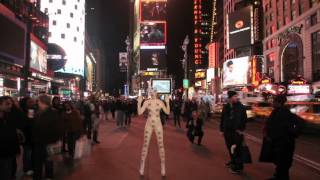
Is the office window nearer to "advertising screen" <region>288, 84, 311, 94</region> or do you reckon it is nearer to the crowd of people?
"advertising screen" <region>288, 84, 311, 94</region>

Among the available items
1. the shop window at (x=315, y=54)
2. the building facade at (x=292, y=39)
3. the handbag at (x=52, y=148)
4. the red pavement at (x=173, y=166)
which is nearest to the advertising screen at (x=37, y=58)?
the building facade at (x=292, y=39)

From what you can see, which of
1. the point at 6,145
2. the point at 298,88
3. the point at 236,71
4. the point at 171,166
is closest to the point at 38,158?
the point at 6,145

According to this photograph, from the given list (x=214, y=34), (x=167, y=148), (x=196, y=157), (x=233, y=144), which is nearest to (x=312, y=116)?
(x=167, y=148)

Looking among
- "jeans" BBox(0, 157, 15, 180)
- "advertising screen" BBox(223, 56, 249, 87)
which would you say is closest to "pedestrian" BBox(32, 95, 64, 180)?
"jeans" BBox(0, 157, 15, 180)

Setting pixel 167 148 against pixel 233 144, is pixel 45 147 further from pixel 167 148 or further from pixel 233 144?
pixel 167 148

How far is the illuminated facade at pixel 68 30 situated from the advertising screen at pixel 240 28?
3066cm

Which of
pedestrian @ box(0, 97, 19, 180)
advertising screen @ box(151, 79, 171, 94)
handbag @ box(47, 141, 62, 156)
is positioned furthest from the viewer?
advertising screen @ box(151, 79, 171, 94)

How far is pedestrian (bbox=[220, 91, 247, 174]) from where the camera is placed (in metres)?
10.3

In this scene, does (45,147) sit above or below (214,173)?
above

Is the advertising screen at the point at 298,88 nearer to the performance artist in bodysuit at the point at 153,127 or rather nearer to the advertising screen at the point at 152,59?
the performance artist in bodysuit at the point at 153,127

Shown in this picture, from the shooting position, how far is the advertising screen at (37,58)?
55.3 metres

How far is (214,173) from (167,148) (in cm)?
540

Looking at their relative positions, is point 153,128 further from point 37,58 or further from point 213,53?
point 213,53

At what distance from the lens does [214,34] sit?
142625 mm
